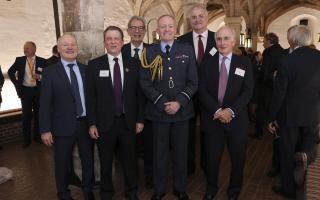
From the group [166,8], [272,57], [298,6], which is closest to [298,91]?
[272,57]

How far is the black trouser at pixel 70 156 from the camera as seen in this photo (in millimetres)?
2918

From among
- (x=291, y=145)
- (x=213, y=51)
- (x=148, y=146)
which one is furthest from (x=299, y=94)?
(x=148, y=146)

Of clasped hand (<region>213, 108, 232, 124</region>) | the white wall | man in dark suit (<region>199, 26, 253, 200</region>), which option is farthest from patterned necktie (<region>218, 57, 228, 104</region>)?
the white wall

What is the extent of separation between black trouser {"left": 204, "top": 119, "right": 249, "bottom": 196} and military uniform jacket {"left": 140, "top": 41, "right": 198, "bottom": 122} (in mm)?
336

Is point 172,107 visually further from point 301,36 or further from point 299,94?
point 301,36

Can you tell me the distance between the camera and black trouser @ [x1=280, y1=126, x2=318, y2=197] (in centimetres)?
289

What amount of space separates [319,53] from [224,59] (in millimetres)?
865

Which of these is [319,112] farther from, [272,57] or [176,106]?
[272,57]

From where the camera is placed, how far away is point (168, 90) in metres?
2.84

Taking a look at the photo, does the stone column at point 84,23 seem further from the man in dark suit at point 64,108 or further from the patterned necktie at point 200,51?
the patterned necktie at point 200,51

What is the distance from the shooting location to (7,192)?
359 cm

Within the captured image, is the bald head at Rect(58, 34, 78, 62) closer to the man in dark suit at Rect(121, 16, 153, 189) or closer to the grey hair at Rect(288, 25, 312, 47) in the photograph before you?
the man in dark suit at Rect(121, 16, 153, 189)

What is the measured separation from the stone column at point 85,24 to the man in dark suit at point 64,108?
366 millimetres

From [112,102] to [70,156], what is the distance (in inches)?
27.2
